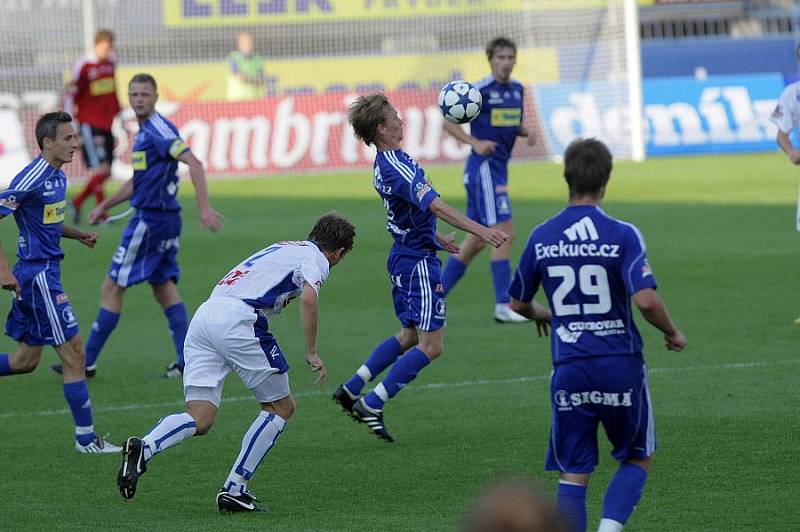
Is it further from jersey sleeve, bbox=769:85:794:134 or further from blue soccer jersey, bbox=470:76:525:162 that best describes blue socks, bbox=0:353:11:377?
jersey sleeve, bbox=769:85:794:134

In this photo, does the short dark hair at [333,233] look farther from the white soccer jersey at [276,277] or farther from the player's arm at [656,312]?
the player's arm at [656,312]

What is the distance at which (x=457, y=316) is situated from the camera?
12258 millimetres

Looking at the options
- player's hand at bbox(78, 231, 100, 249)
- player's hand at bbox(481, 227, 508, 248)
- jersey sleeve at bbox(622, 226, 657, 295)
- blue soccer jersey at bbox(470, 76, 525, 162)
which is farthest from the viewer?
blue soccer jersey at bbox(470, 76, 525, 162)

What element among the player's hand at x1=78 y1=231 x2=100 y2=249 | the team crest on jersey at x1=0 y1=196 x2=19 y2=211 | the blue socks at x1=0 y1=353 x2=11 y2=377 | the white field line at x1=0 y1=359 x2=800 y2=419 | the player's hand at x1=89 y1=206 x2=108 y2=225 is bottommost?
the white field line at x1=0 y1=359 x2=800 y2=419

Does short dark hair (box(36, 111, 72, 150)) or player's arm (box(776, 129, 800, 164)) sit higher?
short dark hair (box(36, 111, 72, 150))

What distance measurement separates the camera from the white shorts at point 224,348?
6.17 m

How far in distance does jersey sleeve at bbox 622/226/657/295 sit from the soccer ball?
478cm

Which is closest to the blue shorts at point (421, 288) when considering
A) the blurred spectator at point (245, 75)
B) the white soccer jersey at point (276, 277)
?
the white soccer jersey at point (276, 277)

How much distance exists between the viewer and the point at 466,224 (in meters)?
7.27

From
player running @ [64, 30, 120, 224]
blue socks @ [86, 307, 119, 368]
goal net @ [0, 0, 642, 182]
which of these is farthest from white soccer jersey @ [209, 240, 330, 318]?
goal net @ [0, 0, 642, 182]

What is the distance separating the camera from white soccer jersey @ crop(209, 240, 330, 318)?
6.27m

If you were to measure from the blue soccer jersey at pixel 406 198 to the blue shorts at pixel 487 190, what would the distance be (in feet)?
13.0

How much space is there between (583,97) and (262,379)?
21.1m

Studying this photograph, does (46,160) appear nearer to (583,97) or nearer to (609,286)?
(609,286)
